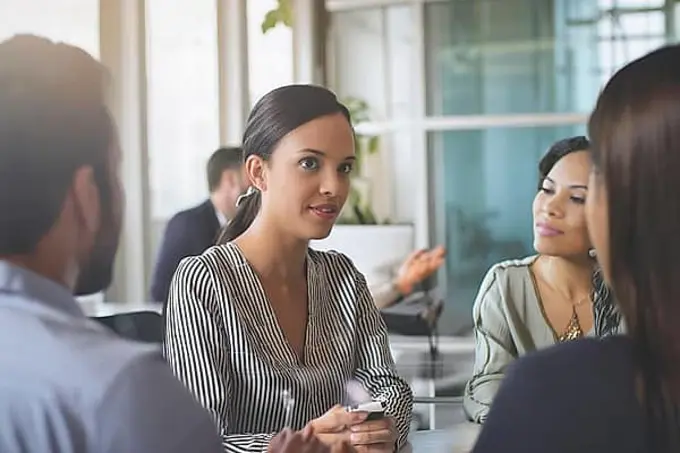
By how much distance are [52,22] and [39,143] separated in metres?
0.23

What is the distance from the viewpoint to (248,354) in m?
0.87

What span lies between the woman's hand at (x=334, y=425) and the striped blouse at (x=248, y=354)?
45 mm

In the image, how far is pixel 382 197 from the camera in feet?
7.38

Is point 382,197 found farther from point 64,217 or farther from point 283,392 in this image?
point 64,217

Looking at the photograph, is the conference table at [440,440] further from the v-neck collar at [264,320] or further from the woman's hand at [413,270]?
the woman's hand at [413,270]

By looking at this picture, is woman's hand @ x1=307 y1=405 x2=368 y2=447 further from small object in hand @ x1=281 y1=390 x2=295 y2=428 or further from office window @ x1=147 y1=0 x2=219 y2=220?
office window @ x1=147 y1=0 x2=219 y2=220

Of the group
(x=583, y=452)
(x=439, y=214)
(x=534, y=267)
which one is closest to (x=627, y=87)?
(x=583, y=452)

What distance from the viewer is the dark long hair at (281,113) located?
913 millimetres

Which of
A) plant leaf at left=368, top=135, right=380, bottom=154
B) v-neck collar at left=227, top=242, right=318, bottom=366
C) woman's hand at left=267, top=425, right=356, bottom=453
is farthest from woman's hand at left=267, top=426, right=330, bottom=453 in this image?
plant leaf at left=368, top=135, right=380, bottom=154

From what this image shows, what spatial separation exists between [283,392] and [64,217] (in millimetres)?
428

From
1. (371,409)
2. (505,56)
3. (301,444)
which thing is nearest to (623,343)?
(301,444)

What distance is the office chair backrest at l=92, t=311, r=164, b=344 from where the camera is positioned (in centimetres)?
61

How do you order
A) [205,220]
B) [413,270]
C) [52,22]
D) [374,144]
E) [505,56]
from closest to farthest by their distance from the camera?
[52,22], [205,220], [413,270], [374,144], [505,56]

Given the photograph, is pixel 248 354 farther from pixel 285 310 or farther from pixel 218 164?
pixel 218 164
